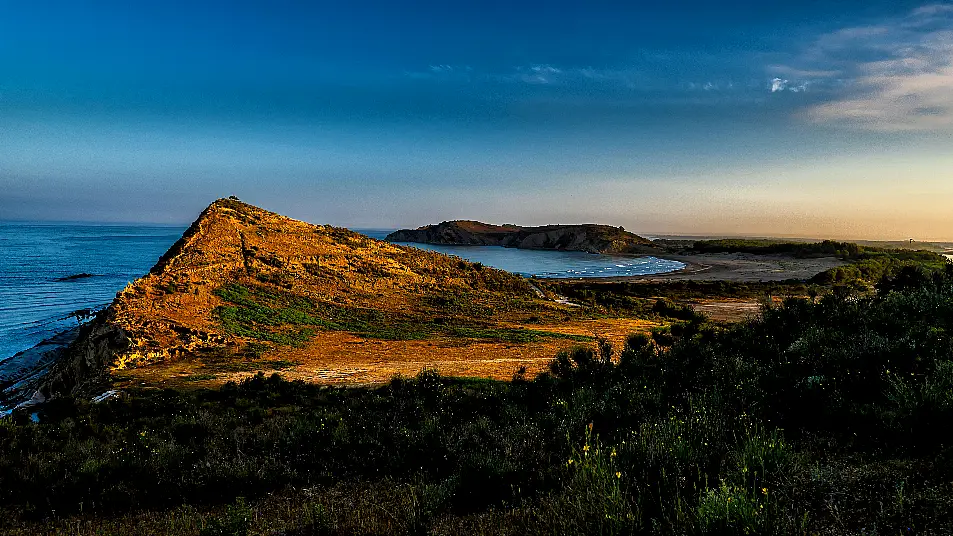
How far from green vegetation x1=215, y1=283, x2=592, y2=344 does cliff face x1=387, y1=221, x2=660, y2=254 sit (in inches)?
4138

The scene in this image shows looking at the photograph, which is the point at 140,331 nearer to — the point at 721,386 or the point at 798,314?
the point at 721,386

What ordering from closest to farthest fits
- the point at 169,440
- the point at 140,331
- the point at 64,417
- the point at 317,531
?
the point at 317,531
the point at 169,440
the point at 64,417
the point at 140,331

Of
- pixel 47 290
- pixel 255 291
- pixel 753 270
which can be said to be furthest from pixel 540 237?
pixel 255 291

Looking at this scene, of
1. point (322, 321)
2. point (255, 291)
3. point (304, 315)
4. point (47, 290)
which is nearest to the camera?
point (322, 321)

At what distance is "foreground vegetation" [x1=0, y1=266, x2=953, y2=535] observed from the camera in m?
3.65

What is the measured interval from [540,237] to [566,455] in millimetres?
144873

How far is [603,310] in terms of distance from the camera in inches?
1264

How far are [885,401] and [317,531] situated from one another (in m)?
6.41

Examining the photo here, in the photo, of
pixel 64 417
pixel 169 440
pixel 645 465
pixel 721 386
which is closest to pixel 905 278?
pixel 721 386

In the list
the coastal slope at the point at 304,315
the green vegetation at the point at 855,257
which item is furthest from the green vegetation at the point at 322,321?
the green vegetation at the point at 855,257

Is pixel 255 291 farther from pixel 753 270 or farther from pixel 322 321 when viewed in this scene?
pixel 753 270

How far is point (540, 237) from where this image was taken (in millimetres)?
148750

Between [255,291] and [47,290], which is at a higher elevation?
[255,291]

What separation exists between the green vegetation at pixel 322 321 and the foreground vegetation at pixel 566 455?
1015cm
